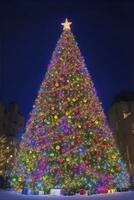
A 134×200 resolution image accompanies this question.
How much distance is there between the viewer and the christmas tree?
16578 millimetres

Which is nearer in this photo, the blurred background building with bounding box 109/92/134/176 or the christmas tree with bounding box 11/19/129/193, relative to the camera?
the christmas tree with bounding box 11/19/129/193

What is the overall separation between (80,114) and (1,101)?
2348 cm

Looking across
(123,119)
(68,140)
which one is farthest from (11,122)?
(68,140)

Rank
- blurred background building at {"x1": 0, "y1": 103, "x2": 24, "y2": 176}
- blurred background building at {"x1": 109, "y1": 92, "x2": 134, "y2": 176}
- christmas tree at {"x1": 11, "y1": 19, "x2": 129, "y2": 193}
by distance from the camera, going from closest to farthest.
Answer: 1. christmas tree at {"x1": 11, "y1": 19, "x2": 129, "y2": 193}
2. blurred background building at {"x1": 109, "y1": 92, "x2": 134, "y2": 176}
3. blurred background building at {"x1": 0, "y1": 103, "x2": 24, "y2": 176}

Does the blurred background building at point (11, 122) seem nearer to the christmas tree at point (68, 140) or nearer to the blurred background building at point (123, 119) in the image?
the blurred background building at point (123, 119)

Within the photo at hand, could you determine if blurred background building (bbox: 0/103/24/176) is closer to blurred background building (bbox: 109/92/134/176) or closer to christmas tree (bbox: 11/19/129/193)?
blurred background building (bbox: 109/92/134/176)

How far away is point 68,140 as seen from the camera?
667 inches

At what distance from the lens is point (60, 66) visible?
706 inches

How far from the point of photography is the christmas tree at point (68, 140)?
54.4 ft

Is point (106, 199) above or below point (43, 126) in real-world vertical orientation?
below

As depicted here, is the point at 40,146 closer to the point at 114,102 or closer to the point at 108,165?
the point at 108,165

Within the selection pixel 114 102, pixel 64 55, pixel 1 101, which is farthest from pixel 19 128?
pixel 64 55

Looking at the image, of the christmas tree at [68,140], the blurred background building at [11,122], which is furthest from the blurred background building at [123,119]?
the christmas tree at [68,140]

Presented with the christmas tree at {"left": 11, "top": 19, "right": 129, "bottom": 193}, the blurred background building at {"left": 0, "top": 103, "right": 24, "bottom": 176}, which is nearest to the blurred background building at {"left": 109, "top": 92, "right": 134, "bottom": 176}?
the blurred background building at {"left": 0, "top": 103, "right": 24, "bottom": 176}
